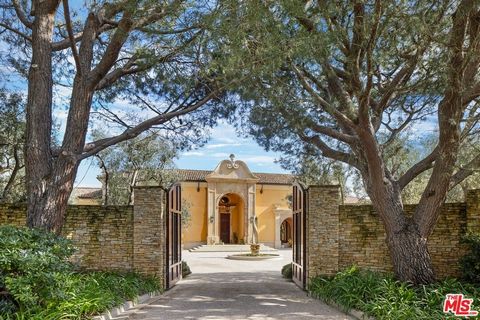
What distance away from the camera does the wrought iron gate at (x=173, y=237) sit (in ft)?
34.7

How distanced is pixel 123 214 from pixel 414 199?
13.2m

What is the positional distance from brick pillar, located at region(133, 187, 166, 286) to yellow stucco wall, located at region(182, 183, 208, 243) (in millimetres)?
19931

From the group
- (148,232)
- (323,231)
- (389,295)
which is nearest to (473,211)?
(323,231)

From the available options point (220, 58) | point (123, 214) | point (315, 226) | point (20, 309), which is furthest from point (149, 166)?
point (20, 309)

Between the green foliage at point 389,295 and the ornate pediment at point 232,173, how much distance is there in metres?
21.3

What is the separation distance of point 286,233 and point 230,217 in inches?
175

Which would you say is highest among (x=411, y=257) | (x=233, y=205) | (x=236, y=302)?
(x=233, y=205)

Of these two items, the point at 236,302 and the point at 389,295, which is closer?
the point at 389,295

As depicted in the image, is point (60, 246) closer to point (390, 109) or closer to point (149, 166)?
point (390, 109)

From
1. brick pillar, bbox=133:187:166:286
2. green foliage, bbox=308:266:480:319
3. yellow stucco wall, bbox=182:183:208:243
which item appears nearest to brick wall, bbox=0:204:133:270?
brick pillar, bbox=133:187:166:286

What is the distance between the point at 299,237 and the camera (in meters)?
11.4

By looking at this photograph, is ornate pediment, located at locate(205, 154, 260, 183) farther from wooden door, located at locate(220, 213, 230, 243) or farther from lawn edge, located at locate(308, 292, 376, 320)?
lawn edge, located at locate(308, 292, 376, 320)

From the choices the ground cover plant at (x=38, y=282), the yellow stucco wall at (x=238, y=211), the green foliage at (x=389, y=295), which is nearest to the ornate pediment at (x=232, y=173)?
the yellow stucco wall at (x=238, y=211)

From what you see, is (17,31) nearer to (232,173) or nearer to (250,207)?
(232,173)
